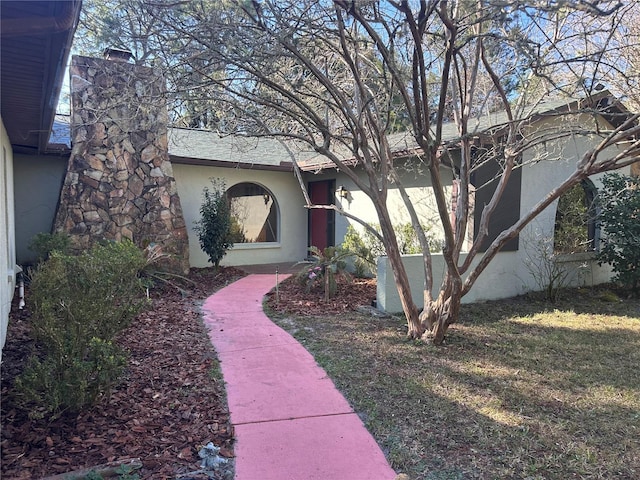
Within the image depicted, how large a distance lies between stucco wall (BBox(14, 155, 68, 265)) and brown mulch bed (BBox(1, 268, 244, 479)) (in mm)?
4892

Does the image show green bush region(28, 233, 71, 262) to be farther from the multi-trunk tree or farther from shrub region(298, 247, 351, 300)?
shrub region(298, 247, 351, 300)

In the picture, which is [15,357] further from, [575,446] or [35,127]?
[575,446]

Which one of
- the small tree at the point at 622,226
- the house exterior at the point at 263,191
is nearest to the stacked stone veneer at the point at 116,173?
the house exterior at the point at 263,191

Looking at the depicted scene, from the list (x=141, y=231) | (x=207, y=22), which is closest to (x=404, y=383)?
(x=207, y=22)

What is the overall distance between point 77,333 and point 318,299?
488 centimetres

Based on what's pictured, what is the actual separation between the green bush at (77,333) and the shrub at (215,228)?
5327 mm

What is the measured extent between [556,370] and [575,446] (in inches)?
70.6

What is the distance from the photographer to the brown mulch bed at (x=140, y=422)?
2.84 m

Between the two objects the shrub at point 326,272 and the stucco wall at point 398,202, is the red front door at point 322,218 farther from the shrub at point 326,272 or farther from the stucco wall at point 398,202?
the shrub at point 326,272

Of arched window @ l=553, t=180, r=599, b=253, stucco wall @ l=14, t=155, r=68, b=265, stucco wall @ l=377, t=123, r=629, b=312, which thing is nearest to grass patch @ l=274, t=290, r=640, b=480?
stucco wall @ l=377, t=123, r=629, b=312

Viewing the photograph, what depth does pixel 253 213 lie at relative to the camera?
1231cm

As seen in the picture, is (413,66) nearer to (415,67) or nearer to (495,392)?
(415,67)

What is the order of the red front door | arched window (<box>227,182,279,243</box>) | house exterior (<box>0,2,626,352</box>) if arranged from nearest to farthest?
1. house exterior (<box>0,2,626,352</box>)
2. arched window (<box>227,182,279,243</box>)
3. the red front door

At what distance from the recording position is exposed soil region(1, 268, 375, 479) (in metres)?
2.84
